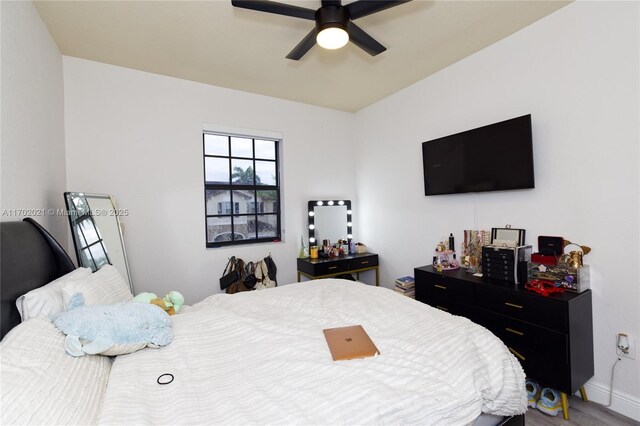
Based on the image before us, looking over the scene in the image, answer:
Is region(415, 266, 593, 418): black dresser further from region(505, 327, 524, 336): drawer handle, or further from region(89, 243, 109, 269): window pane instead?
region(89, 243, 109, 269): window pane

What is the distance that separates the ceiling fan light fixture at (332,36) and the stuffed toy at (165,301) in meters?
1.93

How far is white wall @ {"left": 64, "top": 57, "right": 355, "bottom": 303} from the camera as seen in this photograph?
2709 millimetres

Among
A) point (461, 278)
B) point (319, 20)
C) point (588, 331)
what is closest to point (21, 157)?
point (319, 20)

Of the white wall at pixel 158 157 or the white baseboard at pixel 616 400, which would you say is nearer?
the white baseboard at pixel 616 400

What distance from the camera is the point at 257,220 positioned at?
3.73 m

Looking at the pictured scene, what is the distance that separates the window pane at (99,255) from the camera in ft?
7.39

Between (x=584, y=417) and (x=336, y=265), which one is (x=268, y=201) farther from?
(x=584, y=417)

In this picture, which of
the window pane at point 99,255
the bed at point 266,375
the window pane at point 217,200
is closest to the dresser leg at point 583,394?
the bed at point 266,375

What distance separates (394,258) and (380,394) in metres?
2.76

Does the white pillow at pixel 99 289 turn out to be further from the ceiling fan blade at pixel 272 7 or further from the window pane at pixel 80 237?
the ceiling fan blade at pixel 272 7

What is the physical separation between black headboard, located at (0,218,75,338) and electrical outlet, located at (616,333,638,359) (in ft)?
10.8

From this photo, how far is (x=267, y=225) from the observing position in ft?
12.5

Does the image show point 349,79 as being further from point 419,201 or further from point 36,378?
point 36,378

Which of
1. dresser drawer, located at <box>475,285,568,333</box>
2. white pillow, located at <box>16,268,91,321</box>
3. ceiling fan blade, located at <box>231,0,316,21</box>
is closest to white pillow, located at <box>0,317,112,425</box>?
white pillow, located at <box>16,268,91,321</box>
